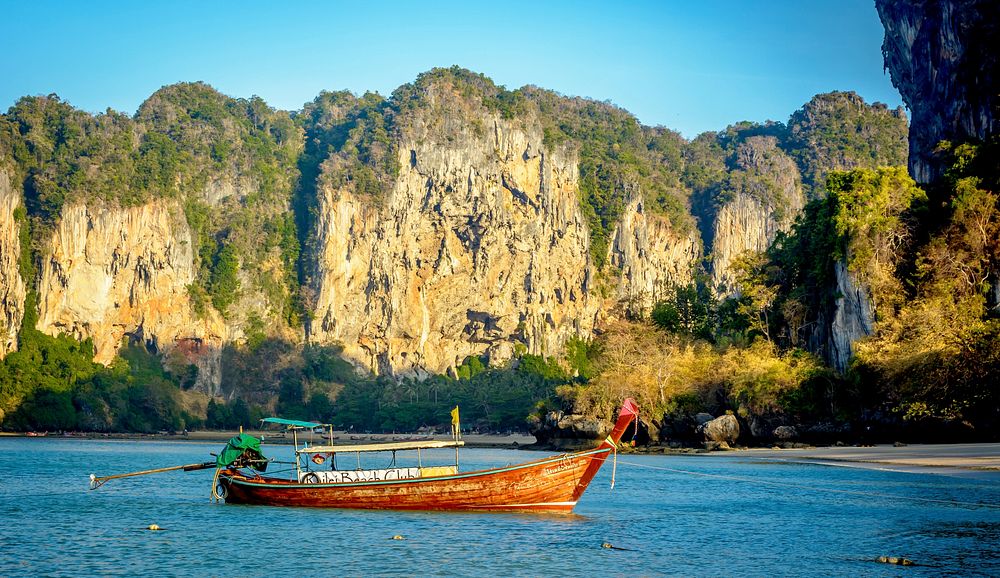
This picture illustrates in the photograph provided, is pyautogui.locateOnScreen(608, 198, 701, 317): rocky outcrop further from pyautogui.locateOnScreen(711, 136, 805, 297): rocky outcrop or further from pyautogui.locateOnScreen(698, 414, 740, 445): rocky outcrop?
pyautogui.locateOnScreen(698, 414, 740, 445): rocky outcrop

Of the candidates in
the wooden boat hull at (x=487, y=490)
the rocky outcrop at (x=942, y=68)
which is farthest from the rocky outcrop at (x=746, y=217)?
the wooden boat hull at (x=487, y=490)

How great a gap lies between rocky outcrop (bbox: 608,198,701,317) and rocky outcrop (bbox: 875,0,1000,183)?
236 feet

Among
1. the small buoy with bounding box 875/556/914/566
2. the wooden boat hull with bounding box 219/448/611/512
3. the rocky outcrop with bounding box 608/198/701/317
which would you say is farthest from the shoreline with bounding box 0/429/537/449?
the small buoy with bounding box 875/556/914/566

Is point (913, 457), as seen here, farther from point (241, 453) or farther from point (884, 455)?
point (241, 453)

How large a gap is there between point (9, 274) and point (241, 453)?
96034mm

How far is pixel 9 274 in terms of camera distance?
116 m

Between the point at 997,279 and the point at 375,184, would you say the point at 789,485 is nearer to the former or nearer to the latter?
the point at 997,279

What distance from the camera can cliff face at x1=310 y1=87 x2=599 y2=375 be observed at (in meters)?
A: 135

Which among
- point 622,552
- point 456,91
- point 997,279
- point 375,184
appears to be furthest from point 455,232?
point 622,552

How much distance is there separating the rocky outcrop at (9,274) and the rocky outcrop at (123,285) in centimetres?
279

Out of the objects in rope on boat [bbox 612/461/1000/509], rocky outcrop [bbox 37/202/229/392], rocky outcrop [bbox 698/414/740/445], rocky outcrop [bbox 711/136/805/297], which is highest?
rocky outcrop [bbox 711/136/805/297]

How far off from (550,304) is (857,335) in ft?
273

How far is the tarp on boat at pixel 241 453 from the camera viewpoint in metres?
32.0

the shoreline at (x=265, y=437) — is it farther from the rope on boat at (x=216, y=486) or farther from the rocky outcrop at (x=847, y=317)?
the rope on boat at (x=216, y=486)
